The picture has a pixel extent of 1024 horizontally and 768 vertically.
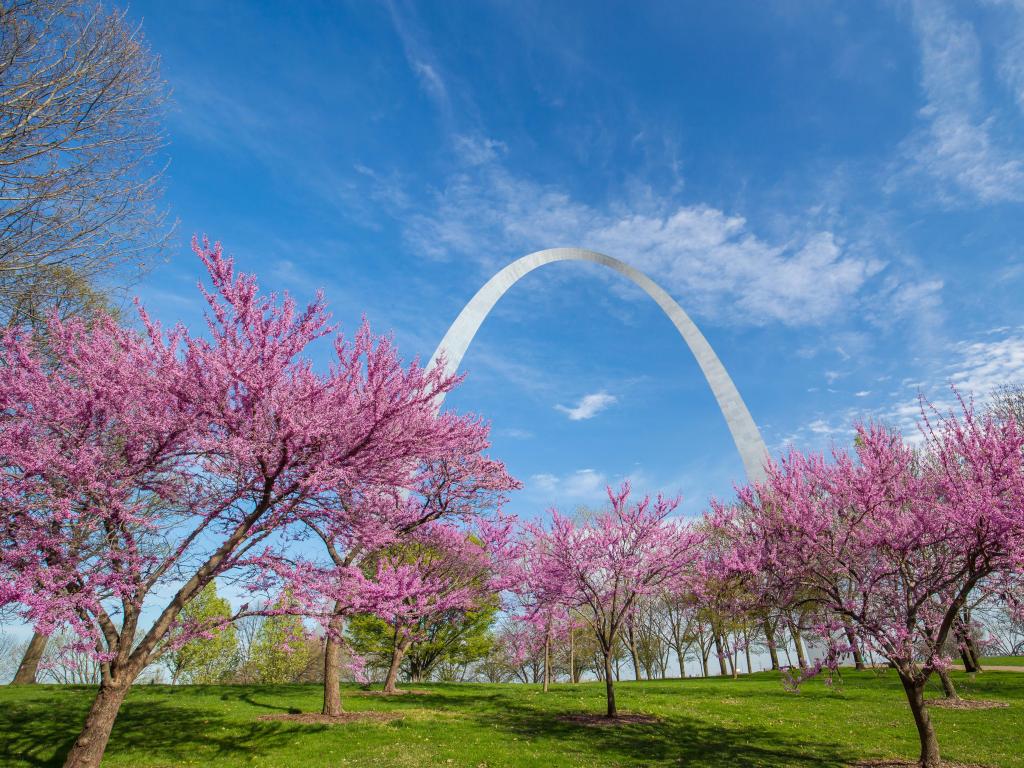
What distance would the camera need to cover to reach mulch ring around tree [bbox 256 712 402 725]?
12273 millimetres

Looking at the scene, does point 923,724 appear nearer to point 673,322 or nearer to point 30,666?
point 30,666

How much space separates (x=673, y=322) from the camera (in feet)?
135

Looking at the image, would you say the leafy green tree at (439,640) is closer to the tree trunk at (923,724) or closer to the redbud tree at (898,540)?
the redbud tree at (898,540)

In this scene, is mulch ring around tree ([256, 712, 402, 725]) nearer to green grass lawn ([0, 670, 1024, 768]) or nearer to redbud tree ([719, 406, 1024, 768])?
green grass lawn ([0, 670, 1024, 768])

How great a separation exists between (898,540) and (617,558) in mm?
7109

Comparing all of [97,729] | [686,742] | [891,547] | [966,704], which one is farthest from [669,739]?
[97,729]

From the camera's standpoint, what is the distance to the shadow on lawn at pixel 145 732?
32.0 ft

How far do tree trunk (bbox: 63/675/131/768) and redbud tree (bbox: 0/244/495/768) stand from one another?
0.02m

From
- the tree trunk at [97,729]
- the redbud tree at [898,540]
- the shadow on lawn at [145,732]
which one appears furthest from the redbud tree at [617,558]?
the tree trunk at [97,729]

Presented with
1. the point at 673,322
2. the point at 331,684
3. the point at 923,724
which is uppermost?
the point at 673,322

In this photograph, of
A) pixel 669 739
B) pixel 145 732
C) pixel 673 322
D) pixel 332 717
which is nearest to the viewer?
pixel 145 732

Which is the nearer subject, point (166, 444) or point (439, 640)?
point (166, 444)

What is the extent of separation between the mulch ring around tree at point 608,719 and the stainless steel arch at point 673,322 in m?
19.2

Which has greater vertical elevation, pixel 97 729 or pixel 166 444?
pixel 166 444
